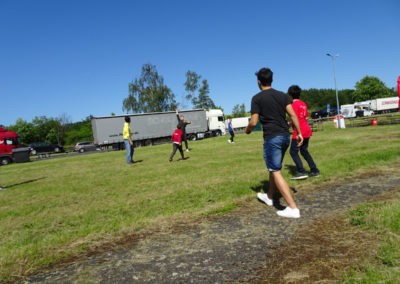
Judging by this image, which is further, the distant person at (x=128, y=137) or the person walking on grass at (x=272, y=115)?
the distant person at (x=128, y=137)

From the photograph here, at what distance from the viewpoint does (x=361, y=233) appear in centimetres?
312

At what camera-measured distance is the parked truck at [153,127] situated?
112ft

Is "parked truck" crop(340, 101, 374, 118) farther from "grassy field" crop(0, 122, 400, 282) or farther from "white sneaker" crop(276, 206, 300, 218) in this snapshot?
"white sneaker" crop(276, 206, 300, 218)

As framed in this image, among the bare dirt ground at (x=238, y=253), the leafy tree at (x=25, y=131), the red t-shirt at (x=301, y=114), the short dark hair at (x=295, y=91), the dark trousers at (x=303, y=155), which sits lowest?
the bare dirt ground at (x=238, y=253)

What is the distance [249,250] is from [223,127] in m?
41.4

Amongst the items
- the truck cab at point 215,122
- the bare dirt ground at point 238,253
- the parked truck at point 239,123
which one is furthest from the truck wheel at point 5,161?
the parked truck at point 239,123

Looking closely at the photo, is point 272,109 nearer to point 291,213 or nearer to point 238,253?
point 291,213

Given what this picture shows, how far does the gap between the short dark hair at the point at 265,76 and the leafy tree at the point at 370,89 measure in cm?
9872

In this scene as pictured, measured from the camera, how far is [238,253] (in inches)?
117

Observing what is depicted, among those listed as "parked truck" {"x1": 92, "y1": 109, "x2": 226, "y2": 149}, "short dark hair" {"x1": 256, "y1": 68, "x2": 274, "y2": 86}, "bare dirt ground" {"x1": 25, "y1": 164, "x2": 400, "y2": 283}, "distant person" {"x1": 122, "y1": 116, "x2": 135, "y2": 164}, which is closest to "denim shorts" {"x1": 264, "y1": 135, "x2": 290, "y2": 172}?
"bare dirt ground" {"x1": 25, "y1": 164, "x2": 400, "y2": 283}

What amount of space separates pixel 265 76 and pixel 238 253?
8.11 ft

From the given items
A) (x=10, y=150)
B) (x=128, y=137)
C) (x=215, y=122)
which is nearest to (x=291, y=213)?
(x=128, y=137)

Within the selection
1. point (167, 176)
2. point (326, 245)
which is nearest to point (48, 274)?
point (326, 245)

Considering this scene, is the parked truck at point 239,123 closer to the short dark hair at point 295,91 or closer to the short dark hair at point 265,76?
the short dark hair at point 295,91
